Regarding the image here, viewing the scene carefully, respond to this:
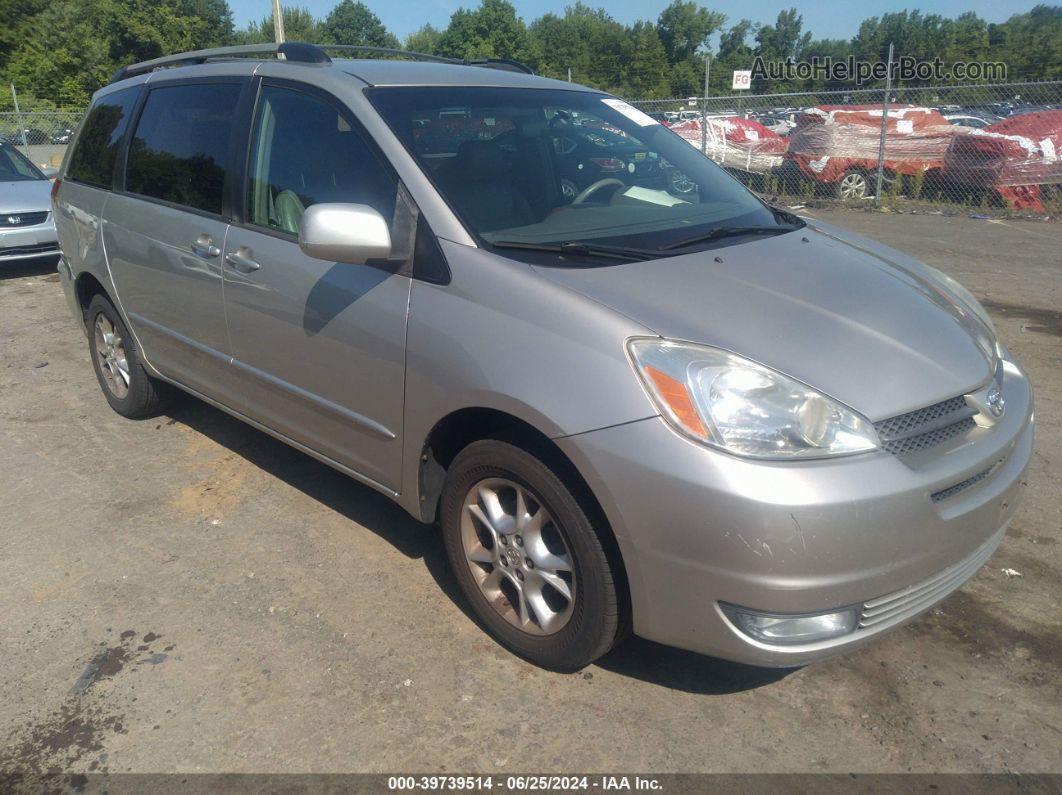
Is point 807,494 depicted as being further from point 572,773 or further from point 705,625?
point 572,773

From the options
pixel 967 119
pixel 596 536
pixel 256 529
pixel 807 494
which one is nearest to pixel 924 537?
pixel 807 494

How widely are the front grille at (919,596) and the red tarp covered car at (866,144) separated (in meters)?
12.8

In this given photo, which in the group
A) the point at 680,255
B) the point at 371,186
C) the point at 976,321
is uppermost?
the point at 371,186

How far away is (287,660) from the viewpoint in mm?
2828

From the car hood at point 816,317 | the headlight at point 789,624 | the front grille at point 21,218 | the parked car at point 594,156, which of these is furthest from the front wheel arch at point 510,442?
the front grille at point 21,218

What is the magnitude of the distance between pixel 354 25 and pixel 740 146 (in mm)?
79592

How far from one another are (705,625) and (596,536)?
1.24ft

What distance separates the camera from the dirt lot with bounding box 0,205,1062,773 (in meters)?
2.42

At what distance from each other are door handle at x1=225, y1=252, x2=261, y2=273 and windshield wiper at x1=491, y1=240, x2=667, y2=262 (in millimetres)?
1178

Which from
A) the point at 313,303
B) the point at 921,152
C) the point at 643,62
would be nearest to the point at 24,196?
the point at 313,303

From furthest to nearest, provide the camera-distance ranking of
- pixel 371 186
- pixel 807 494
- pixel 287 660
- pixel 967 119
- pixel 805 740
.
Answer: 1. pixel 967 119
2. pixel 371 186
3. pixel 287 660
4. pixel 805 740
5. pixel 807 494

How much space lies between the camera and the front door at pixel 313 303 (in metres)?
2.97

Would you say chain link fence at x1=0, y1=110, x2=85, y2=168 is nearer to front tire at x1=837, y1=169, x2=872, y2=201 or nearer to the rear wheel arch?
front tire at x1=837, y1=169, x2=872, y2=201

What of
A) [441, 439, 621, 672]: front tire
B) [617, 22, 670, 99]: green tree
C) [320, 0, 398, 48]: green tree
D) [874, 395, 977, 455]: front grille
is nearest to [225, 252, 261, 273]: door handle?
[441, 439, 621, 672]: front tire
